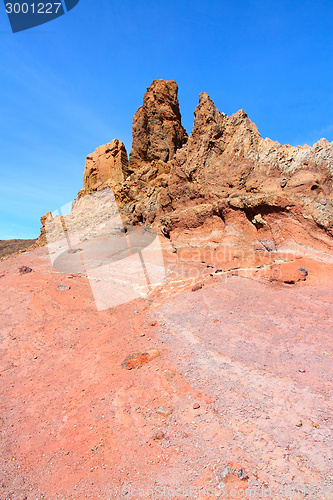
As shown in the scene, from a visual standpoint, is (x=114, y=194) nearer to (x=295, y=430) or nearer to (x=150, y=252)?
(x=150, y=252)

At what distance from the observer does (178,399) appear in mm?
3711

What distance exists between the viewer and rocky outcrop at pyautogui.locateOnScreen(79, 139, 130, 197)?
26516 mm

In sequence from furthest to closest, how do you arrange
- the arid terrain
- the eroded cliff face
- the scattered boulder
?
the eroded cliff face → the scattered boulder → the arid terrain

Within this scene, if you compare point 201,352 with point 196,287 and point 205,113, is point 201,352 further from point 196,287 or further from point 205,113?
point 205,113

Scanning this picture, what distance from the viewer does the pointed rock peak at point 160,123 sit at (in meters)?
24.7

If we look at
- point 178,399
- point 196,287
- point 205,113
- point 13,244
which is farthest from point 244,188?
point 13,244

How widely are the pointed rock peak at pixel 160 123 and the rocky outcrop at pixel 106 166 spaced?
2.59 m

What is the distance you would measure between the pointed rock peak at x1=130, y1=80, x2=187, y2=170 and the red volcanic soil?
67.7ft

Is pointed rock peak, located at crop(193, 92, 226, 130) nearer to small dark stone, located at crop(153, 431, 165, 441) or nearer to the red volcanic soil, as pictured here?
the red volcanic soil

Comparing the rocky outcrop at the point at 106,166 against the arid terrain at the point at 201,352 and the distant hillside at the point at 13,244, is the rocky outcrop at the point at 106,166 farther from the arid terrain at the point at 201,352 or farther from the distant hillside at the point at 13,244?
the distant hillside at the point at 13,244
